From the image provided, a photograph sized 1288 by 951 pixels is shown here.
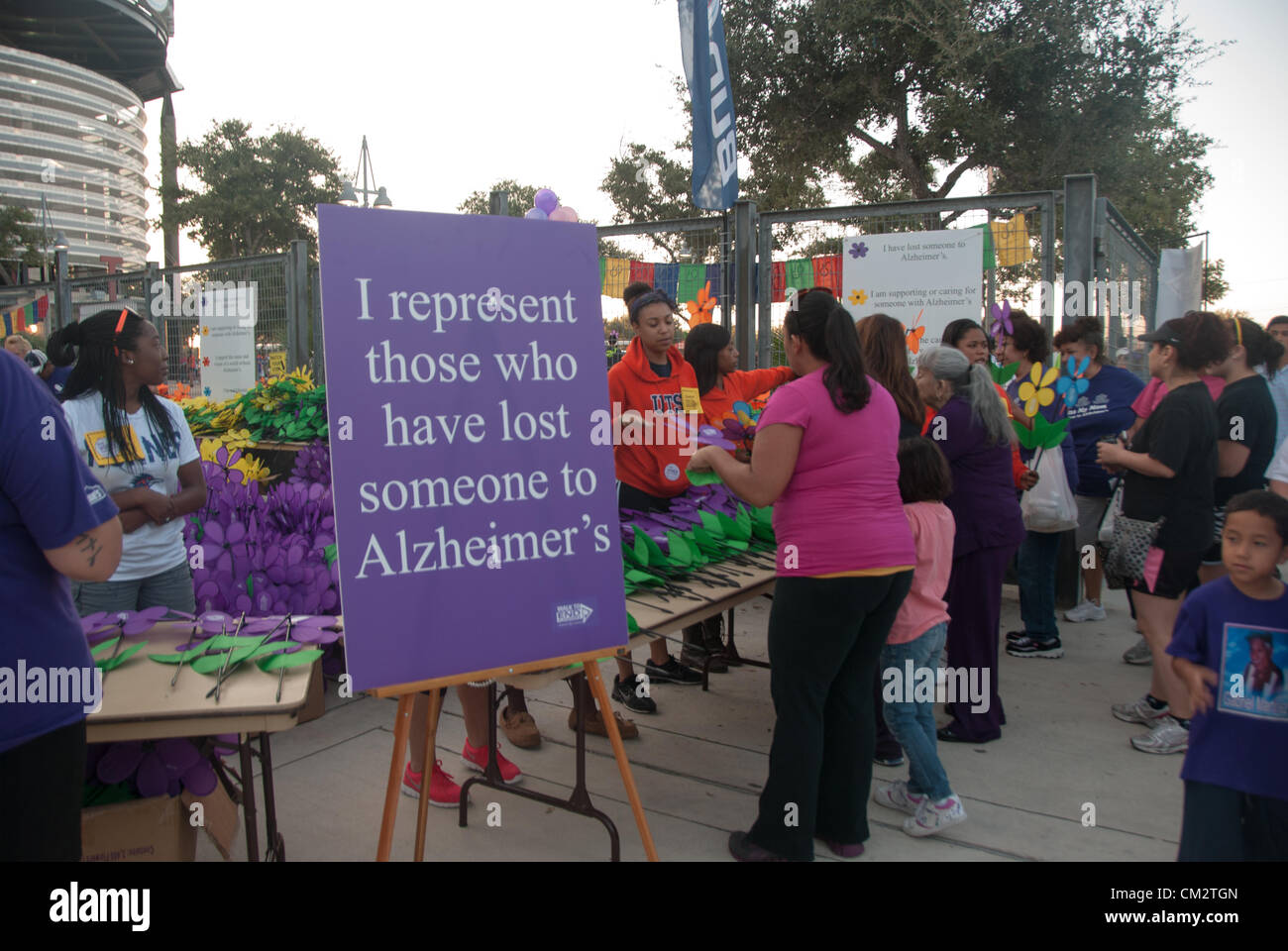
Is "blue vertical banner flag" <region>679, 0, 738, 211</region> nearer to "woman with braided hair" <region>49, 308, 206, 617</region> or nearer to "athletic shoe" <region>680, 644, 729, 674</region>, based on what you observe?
"athletic shoe" <region>680, 644, 729, 674</region>

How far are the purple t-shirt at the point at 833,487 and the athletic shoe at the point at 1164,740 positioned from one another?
191cm

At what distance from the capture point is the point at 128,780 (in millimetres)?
2217

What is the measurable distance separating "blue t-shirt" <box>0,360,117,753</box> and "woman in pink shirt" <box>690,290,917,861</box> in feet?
5.02

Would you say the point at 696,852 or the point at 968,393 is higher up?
the point at 968,393

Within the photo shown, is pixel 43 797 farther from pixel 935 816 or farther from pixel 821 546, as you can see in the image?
pixel 935 816

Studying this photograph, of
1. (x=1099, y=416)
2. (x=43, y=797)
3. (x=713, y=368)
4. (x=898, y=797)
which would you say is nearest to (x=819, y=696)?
(x=898, y=797)

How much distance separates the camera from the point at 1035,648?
4.77 meters

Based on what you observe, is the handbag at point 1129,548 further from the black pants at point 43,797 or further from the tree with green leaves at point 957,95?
the tree with green leaves at point 957,95

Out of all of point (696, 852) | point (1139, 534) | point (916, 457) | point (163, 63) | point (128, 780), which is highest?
point (163, 63)

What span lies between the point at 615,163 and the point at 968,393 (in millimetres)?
28653

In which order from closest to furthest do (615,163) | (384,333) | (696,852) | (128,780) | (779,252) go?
(384,333), (128,780), (696,852), (779,252), (615,163)

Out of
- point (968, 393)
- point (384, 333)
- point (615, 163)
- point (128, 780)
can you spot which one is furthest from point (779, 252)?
point (615, 163)

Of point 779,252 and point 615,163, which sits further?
point 615,163
